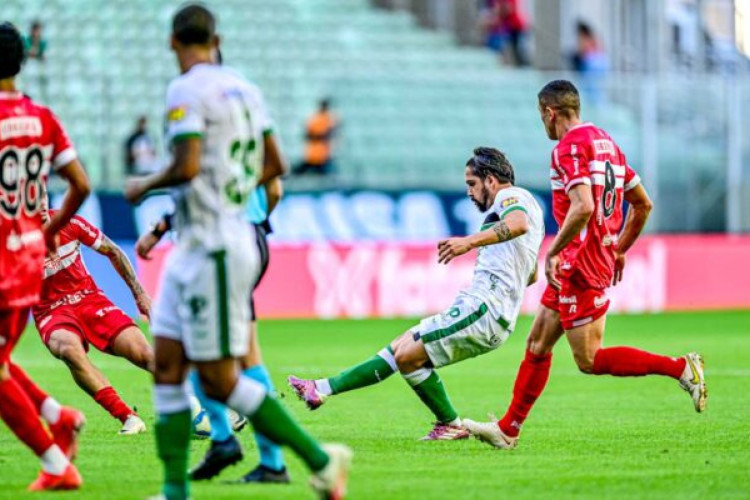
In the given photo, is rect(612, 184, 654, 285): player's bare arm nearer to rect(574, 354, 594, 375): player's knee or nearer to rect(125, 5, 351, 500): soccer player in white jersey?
rect(574, 354, 594, 375): player's knee

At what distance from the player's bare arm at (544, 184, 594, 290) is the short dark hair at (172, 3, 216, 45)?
127 inches

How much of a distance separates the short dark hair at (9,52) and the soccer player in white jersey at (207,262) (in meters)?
1.01

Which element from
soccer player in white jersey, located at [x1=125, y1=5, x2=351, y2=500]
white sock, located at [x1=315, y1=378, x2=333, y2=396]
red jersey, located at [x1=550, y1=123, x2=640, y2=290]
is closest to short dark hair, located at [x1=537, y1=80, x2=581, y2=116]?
red jersey, located at [x1=550, y1=123, x2=640, y2=290]

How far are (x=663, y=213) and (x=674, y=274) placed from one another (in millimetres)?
2242

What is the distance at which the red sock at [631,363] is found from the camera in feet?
35.0

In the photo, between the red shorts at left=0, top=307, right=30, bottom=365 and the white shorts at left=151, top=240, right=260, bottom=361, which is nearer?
the white shorts at left=151, top=240, right=260, bottom=361

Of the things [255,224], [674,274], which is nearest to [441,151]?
[674,274]

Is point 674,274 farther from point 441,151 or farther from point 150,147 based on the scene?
point 150,147

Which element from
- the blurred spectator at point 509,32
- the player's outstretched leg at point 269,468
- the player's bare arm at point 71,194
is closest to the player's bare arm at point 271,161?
the player's bare arm at point 71,194

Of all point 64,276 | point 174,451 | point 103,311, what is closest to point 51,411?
point 174,451

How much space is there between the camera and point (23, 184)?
26.6 ft

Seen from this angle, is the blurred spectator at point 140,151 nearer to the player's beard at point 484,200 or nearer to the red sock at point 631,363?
the player's beard at point 484,200

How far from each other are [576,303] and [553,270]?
1.03ft

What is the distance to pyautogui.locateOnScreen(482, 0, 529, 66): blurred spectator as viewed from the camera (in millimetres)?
33562
